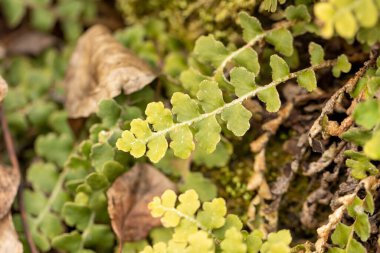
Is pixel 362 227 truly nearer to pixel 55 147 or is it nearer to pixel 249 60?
pixel 249 60

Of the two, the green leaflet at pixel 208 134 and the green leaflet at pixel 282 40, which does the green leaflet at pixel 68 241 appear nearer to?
the green leaflet at pixel 208 134

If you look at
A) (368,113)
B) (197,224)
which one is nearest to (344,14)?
(368,113)

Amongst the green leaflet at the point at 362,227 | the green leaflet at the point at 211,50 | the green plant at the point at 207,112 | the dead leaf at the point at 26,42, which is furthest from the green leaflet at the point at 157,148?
the dead leaf at the point at 26,42

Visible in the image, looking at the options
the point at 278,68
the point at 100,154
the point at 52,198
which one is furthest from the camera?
the point at 52,198

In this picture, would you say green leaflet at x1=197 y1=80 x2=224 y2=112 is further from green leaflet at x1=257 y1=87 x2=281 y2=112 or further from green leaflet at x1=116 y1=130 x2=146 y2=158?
green leaflet at x1=116 y1=130 x2=146 y2=158

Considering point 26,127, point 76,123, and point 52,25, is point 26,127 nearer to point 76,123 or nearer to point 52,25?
point 76,123

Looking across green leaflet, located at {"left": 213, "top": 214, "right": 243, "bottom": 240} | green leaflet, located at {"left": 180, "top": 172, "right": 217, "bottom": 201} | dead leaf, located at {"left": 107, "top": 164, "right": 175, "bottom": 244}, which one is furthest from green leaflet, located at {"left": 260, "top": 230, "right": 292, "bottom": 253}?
dead leaf, located at {"left": 107, "top": 164, "right": 175, "bottom": 244}
